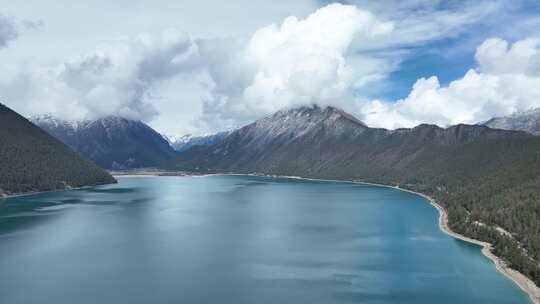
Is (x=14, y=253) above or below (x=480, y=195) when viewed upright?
below

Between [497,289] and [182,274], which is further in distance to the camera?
[182,274]

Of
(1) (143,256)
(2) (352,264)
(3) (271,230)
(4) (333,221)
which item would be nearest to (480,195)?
(4) (333,221)

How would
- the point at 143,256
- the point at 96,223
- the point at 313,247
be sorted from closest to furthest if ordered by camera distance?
the point at 143,256
the point at 313,247
the point at 96,223

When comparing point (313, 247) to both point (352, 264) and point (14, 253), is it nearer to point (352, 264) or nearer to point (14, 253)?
point (352, 264)

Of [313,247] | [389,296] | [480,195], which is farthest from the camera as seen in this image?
Result: [480,195]

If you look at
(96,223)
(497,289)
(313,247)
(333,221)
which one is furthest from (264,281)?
(96,223)

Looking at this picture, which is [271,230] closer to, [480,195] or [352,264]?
[352,264]
